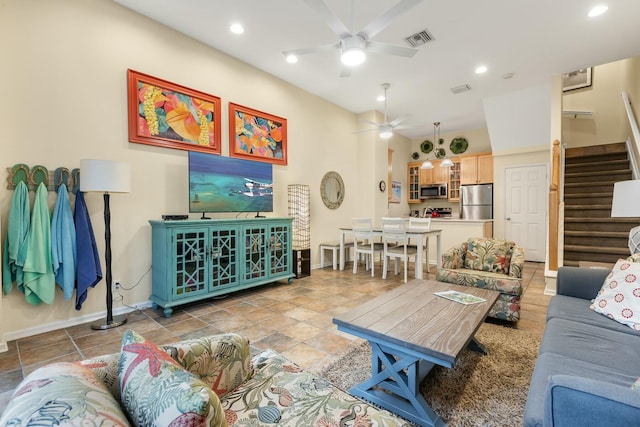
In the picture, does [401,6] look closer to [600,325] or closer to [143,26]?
[600,325]

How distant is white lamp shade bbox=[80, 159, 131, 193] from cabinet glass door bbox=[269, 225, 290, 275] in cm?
196

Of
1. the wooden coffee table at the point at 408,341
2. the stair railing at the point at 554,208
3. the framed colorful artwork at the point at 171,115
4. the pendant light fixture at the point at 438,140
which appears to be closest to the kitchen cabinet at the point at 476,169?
the pendant light fixture at the point at 438,140

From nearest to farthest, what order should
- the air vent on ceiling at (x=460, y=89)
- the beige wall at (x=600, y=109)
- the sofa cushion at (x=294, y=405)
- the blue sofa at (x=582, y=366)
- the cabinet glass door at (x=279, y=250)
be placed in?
the blue sofa at (x=582, y=366), the sofa cushion at (x=294, y=405), the cabinet glass door at (x=279, y=250), the air vent on ceiling at (x=460, y=89), the beige wall at (x=600, y=109)

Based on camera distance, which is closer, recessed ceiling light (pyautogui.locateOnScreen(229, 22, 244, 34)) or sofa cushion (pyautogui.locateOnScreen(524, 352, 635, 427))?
sofa cushion (pyautogui.locateOnScreen(524, 352, 635, 427))

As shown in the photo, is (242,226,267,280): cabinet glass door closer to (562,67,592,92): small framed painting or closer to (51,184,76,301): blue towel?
(51,184,76,301): blue towel

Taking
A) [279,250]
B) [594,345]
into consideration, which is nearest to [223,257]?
[279,250]

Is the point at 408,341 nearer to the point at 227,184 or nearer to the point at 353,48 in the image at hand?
the point at 353,48

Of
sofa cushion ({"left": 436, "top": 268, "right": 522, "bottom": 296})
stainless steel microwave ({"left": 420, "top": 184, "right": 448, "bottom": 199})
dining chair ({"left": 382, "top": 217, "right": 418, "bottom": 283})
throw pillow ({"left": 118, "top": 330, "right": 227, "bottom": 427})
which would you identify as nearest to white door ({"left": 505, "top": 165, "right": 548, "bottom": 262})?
stainless steel microwave ({"left": 420, "top": 184, "right": 448, "bottom": 199})

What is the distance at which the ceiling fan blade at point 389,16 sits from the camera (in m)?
2.15

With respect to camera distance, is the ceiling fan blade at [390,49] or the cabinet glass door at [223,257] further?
the cabinet glass door at [223,257]

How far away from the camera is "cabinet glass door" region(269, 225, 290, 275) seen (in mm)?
4082

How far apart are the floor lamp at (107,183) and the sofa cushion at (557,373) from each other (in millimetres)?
3236

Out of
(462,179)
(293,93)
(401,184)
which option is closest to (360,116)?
(293,93)

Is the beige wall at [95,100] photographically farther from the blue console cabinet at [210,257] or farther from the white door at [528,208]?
the white door at [528,208]
